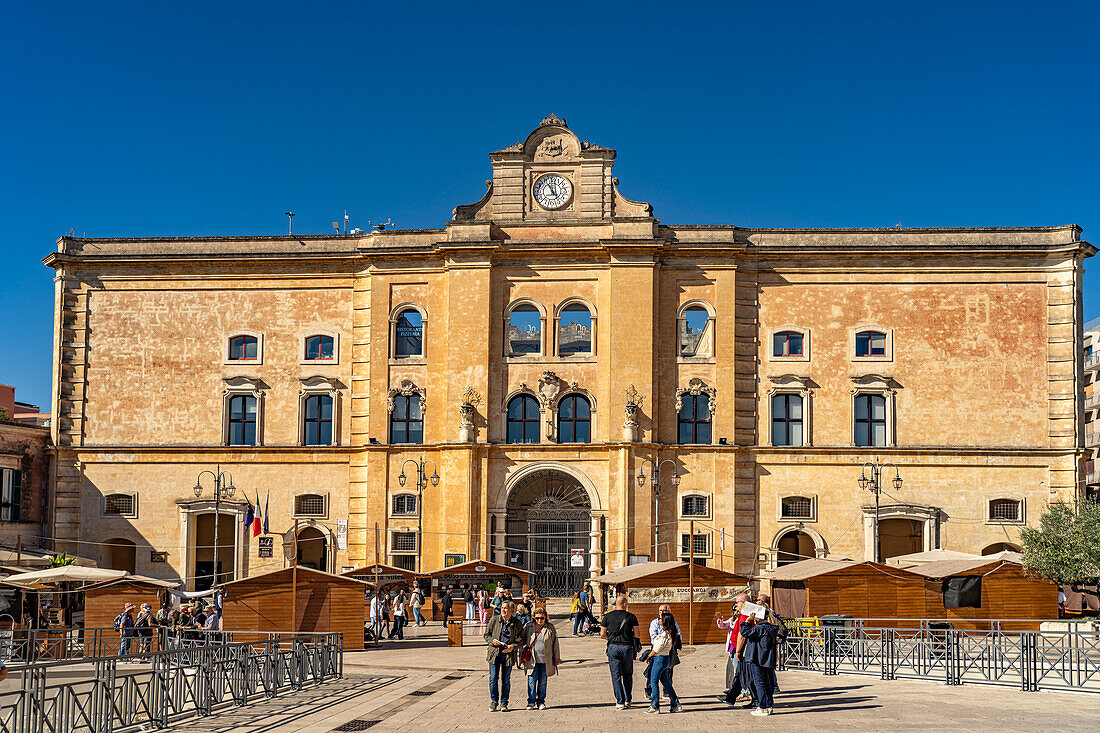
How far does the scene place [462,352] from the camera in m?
44.4

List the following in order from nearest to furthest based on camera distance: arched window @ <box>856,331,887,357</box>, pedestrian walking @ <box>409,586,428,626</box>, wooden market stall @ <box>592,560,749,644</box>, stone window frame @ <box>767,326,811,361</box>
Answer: wooden market stall @ <box>592,560,749,644</box>
pedestrian walking @ <box>409,586,428,626</box>
arched window @ <box>856,331,887,357</box>
stone window frame @ <box>767,326,811,361</box>

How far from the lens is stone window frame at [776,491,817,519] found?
144 feet

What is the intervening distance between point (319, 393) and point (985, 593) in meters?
26.0

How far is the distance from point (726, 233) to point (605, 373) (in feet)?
23.5

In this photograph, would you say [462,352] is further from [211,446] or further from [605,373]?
[211,446]

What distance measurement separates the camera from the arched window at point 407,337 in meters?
45.7

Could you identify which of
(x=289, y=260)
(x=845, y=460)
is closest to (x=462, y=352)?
(x=289, y=260)

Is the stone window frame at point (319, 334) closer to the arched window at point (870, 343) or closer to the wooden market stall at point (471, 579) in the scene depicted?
the wooden market stall at point (471, 579)

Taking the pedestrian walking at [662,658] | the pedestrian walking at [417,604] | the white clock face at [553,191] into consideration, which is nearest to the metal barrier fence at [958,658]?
the pedestrian walking at [662,658]

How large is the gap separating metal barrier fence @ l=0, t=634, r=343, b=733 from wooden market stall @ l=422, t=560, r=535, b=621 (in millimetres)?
16562

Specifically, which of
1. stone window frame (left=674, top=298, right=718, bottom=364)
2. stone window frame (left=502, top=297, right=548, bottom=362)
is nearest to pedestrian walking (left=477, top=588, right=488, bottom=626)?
stone window frame (left=502, top=297, right=548, bottom=362)

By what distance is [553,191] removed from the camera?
45.8 metres

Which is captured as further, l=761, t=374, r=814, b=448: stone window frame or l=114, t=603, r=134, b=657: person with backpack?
l=761, t=374, r=814, b=448: stone window frame

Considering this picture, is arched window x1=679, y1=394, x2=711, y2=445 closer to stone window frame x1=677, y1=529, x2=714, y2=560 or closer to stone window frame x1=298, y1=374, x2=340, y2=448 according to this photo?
stone window frame x1=677, y1=529, x2=714, y2=560
